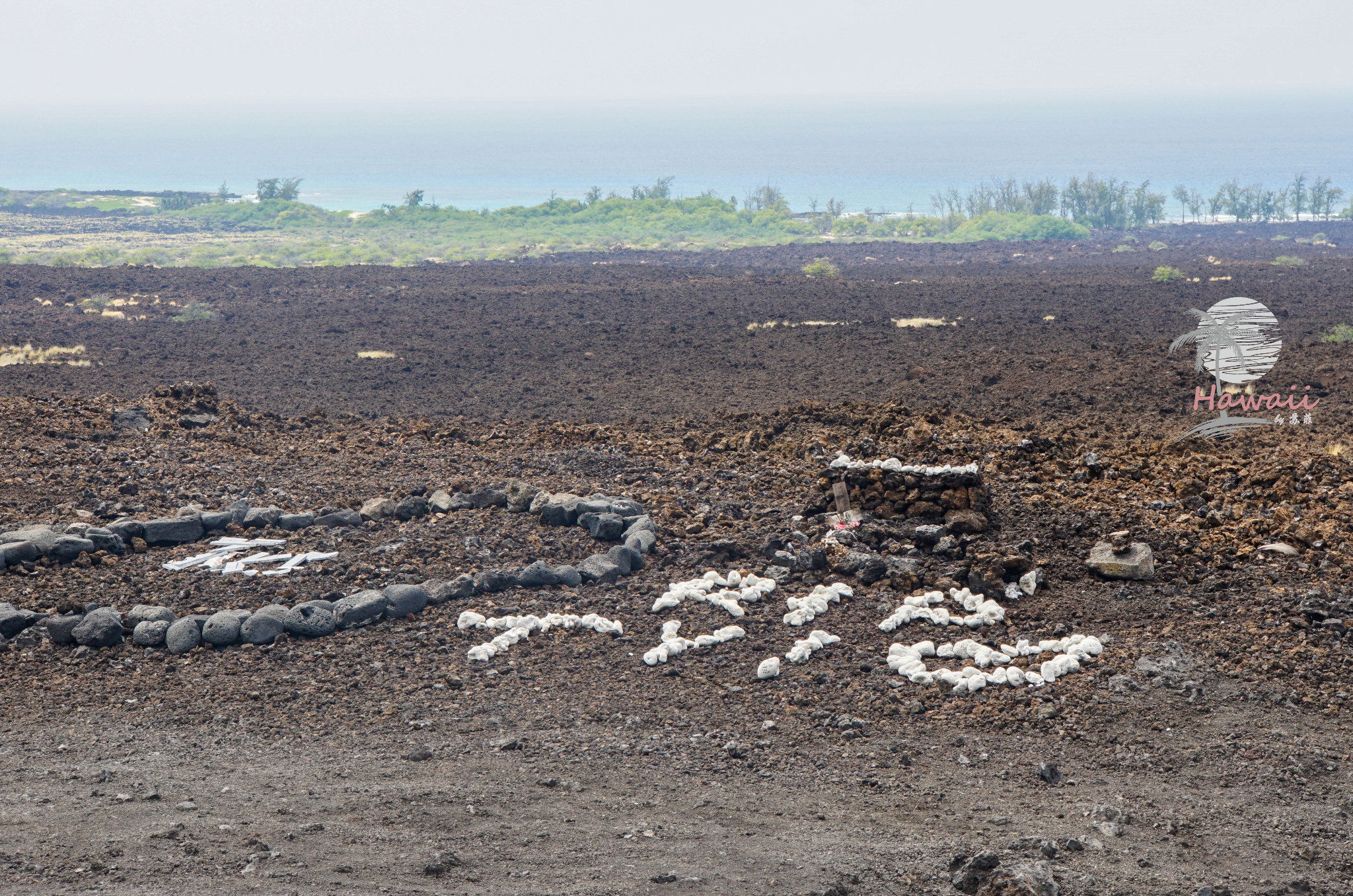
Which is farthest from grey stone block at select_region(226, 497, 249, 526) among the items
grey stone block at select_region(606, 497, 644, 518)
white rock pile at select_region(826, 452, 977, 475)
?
white rock pile at select_region(826, 452, 977, 475)

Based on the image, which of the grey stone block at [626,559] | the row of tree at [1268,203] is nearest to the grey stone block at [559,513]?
the grey stone block at [626,559]

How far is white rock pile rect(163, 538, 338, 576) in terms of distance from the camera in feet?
27.1

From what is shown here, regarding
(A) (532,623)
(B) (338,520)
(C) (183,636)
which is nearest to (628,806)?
(A) (532,623)

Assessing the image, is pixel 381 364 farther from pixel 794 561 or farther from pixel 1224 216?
pixel 1224 216

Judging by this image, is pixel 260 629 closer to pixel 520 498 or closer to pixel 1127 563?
pixel 520 498

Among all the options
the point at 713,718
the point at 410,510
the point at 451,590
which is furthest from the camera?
the point at 410,510

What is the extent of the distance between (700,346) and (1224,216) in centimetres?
7167

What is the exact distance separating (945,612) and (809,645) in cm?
114

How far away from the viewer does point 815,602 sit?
24.7ft

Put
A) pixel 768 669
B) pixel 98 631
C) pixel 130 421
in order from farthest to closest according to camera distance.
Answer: pixel 130 421 < pixel 98 631 < pixel 768 669

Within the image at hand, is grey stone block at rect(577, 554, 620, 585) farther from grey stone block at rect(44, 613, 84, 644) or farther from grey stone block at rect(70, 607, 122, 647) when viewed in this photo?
grey stone block at rect(44, 613, 84, 644)

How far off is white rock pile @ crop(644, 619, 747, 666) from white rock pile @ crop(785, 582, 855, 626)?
0.42m

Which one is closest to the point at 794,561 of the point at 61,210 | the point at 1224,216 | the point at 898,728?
the point at 898,728

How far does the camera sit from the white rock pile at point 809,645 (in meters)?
6.75
